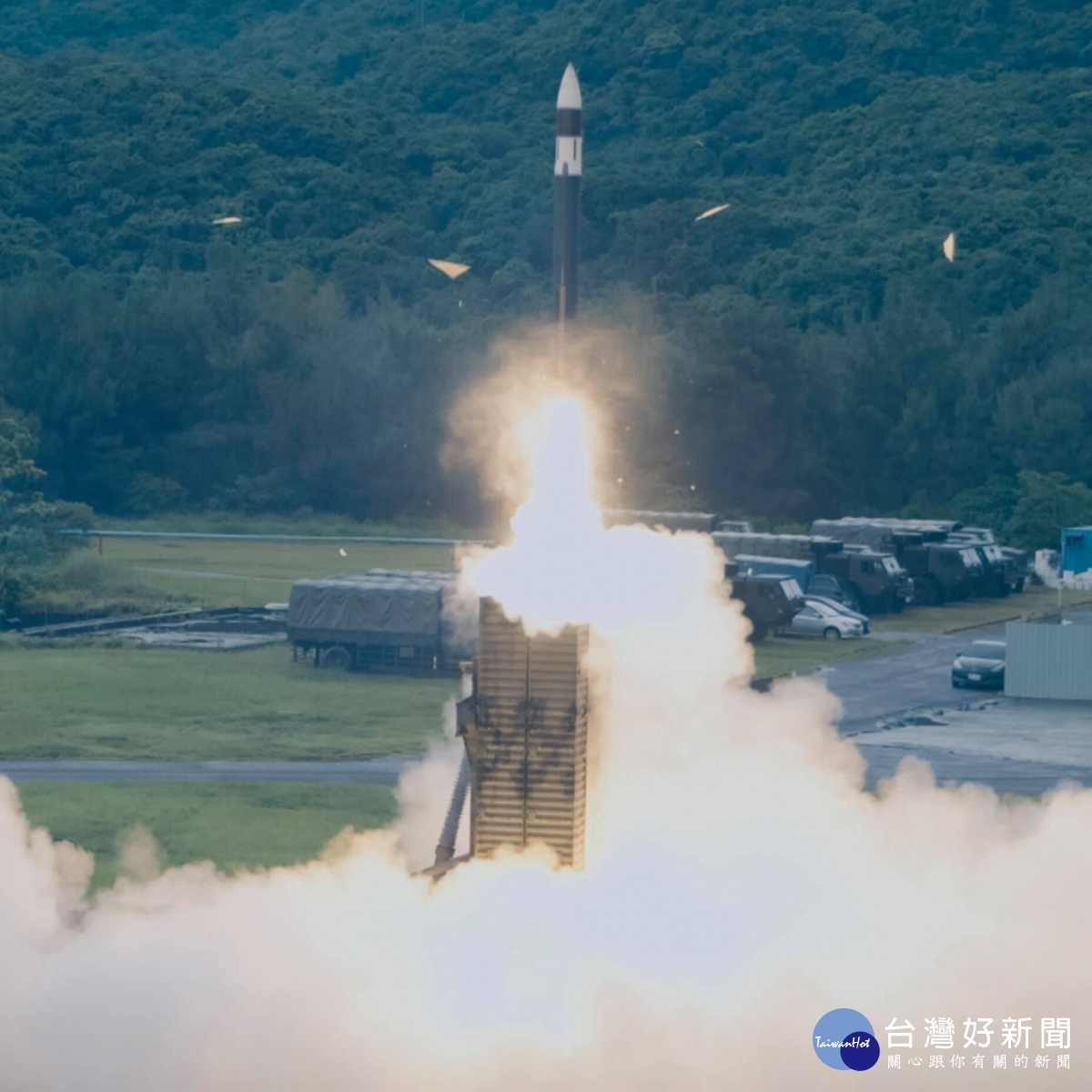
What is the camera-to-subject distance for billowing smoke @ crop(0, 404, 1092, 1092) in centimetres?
2491

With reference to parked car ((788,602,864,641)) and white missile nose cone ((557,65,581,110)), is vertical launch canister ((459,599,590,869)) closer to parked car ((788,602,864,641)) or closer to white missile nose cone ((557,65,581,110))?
white missile nose cone ((557,65,581,110))

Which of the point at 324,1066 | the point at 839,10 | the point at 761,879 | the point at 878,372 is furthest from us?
the point at 839,10

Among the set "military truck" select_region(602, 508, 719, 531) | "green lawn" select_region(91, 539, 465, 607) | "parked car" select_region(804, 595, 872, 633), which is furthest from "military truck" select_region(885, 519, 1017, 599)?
"green lawn" select_region(91, 539, 465, 607)

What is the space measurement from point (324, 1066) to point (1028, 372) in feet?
300

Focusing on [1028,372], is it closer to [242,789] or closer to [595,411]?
[595,411]

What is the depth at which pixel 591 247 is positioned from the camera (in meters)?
Answer: 132

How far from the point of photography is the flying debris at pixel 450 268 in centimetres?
12962

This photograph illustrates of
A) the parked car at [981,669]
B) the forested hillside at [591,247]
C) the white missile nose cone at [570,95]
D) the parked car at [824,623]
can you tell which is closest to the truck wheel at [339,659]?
the parked car at [824,623]

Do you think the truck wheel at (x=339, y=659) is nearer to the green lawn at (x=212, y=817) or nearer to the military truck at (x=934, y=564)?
the green lawn at (x=212, y=817)

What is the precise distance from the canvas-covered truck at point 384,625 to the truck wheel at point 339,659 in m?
0.03

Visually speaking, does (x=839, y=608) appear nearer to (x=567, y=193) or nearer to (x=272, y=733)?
(x=272, y=733)

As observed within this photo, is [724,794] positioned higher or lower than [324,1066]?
higher

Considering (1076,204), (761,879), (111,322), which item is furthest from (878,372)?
(761,879)

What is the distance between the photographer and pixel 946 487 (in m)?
107
